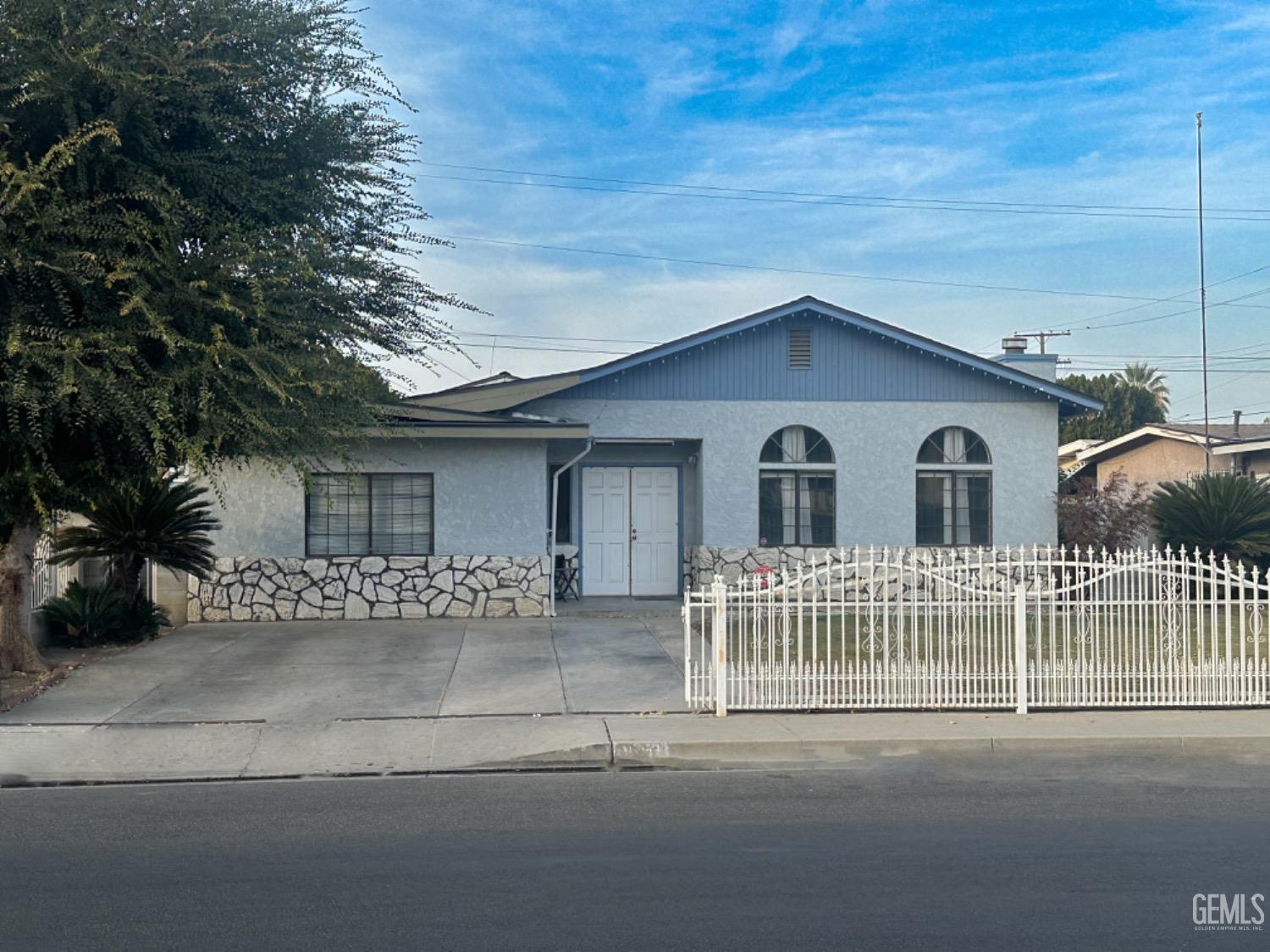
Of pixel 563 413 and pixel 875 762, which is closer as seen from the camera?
pixel 875 762

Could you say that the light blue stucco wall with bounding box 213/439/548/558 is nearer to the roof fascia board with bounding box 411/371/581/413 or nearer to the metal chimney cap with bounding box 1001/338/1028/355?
the roof fascia board with bounding box 411/371/581/413

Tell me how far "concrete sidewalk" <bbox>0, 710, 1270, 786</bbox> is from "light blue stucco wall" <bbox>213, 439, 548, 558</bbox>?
7.10m

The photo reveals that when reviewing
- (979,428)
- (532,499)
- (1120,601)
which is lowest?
(1120,601)

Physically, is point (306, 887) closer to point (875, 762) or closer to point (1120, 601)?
point (875, 762)

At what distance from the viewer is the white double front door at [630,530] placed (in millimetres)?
20156

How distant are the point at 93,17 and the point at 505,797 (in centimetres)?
764

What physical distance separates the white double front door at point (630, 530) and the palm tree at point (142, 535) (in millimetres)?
6551

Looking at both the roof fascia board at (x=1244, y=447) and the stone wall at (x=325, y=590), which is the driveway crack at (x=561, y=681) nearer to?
the stone wall at (x=325, y=590)

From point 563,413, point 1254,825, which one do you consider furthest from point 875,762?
point 563,413

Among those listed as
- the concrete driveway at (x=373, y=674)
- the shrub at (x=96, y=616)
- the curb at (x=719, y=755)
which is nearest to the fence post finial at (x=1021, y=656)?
the curb at (x=719, y=755)

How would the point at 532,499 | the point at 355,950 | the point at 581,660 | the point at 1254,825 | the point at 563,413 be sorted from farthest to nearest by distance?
the point at 563,413, the point at 532,499, the point at 581,660, the point at 1254,825, the point at 355,950

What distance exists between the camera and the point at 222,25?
459 inches

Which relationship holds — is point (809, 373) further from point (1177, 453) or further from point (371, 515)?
point (1177, 453)

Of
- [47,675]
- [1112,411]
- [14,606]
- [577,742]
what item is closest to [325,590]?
[47,675]
